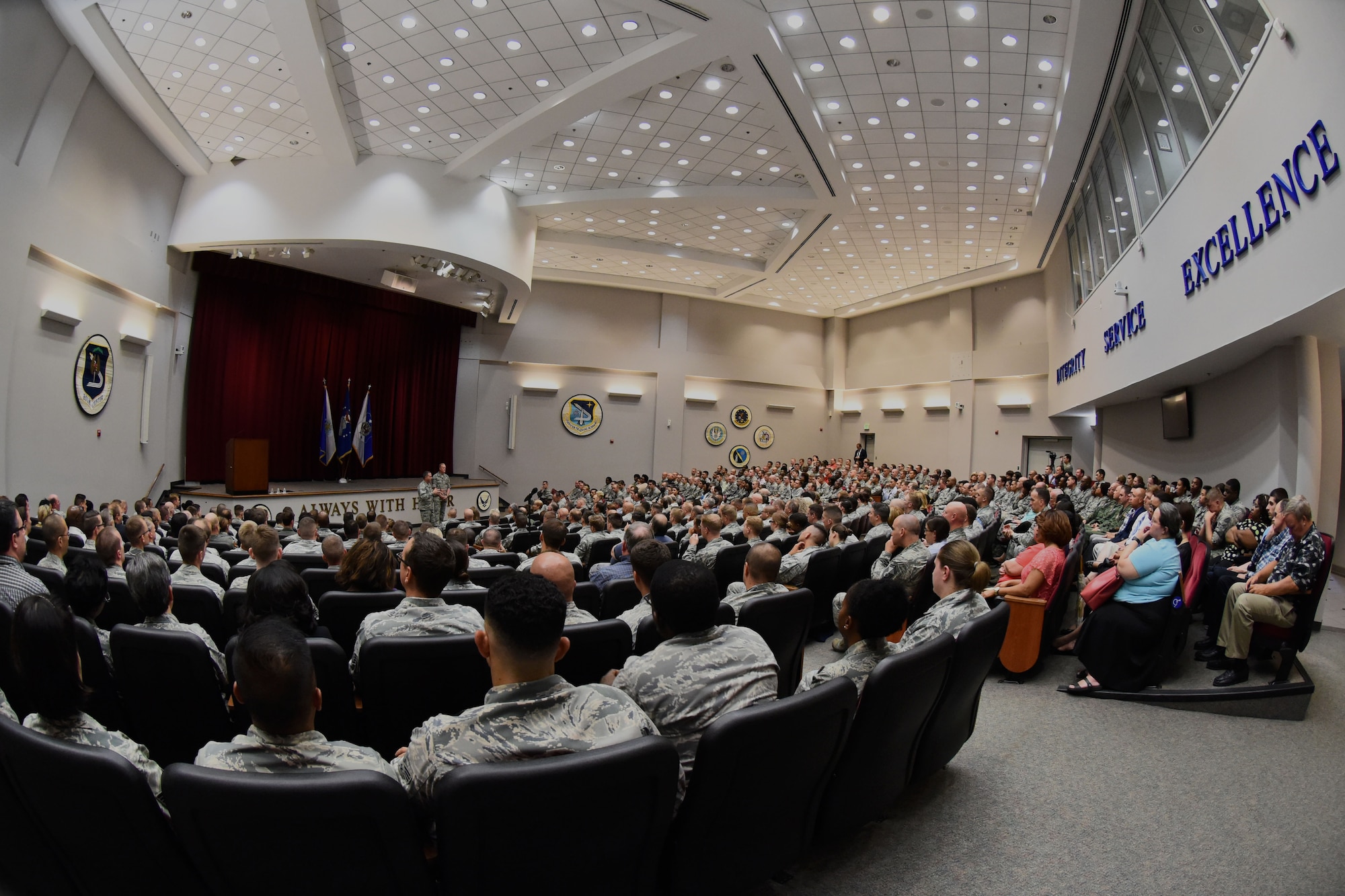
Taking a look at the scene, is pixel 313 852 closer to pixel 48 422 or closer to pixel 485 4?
pixel 485 4

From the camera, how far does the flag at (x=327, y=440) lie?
13047 mm

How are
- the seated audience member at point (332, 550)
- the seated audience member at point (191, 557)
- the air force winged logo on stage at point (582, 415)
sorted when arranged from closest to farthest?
the seated audience member at point (191, 557) < the seated audience member at point (332, 550) < the air force winged logo on stage at point (582, 415)

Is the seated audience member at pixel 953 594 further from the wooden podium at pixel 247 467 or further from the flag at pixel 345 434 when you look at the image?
the flag at pixel 345 434

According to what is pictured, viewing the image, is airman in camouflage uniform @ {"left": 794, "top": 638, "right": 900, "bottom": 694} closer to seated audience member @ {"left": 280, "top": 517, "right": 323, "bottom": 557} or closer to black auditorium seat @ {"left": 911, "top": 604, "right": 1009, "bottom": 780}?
black auditorium seat @ {"left": 911, "top": 604, "right": 1009, "bottom": 780}

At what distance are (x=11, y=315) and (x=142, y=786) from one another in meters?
8.17

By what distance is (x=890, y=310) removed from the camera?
19688 mm

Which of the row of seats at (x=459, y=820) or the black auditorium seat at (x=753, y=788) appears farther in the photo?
the black auditorium seat at (x=753, y=788)

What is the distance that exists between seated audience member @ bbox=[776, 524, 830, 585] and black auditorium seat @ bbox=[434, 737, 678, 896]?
9.19 feet

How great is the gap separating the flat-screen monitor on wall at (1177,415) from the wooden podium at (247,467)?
1284cm

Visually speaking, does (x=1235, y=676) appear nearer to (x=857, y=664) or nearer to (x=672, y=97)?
(x=857, y=664)

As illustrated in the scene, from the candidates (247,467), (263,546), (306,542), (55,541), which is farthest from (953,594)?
(247,467)

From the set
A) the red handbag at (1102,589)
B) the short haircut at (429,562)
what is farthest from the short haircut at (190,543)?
the red handbag at (1102,589)

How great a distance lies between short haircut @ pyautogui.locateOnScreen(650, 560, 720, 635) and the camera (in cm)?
181

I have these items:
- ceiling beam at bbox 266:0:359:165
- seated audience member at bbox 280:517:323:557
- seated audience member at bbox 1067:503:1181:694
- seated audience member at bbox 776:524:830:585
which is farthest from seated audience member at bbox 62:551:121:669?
ceiling beam at bbox 266:0:359:165
